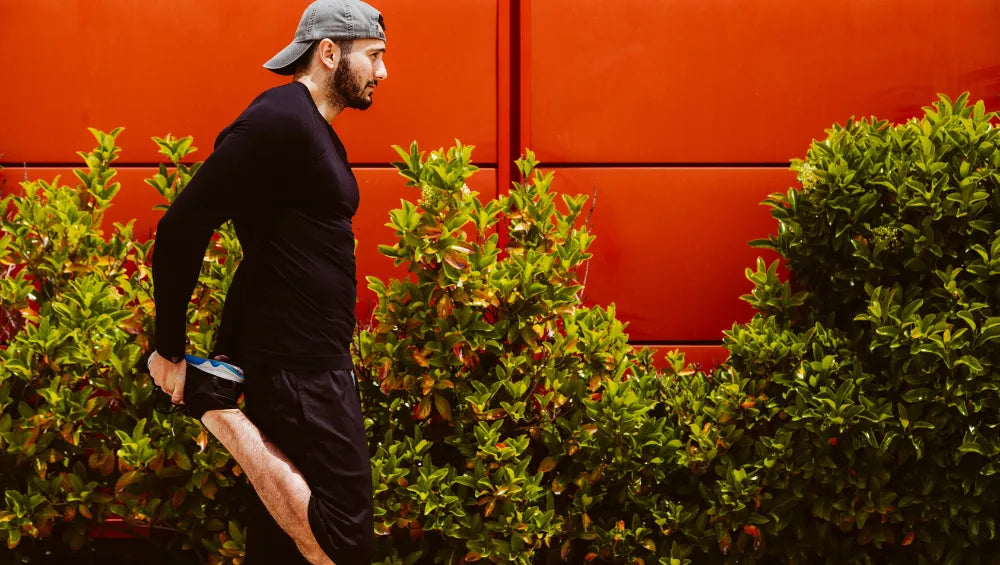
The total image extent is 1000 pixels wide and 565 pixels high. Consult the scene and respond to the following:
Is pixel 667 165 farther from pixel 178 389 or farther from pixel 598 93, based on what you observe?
pixel 178 389

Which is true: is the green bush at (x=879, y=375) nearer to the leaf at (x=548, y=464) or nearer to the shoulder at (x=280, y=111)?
the leaf at (x=548, y=464)

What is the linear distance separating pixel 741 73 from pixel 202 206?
293 cm

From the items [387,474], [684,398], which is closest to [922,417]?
[684,398]

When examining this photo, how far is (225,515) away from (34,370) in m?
0.88

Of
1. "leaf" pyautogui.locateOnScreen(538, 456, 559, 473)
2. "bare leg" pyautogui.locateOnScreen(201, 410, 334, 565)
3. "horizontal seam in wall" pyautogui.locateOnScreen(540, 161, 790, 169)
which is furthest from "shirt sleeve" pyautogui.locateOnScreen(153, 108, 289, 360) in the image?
"horizontal seam in wall" pyautogui.locateOnScreen(540, 161, 790, 169)

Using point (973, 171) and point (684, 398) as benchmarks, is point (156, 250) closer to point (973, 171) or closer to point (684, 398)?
point (684, 398)

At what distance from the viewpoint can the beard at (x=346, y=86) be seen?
9.18 feet

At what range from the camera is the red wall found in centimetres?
447

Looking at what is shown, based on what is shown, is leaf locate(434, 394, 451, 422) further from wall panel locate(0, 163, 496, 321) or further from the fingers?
the fingers

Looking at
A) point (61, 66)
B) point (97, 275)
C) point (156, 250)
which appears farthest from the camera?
point (61, 66)

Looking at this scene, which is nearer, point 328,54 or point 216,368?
point 216,368

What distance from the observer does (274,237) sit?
8.71ft

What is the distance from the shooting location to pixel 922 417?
12.1 feet

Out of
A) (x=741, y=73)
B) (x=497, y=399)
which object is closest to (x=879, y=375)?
(x=497, y=399)
